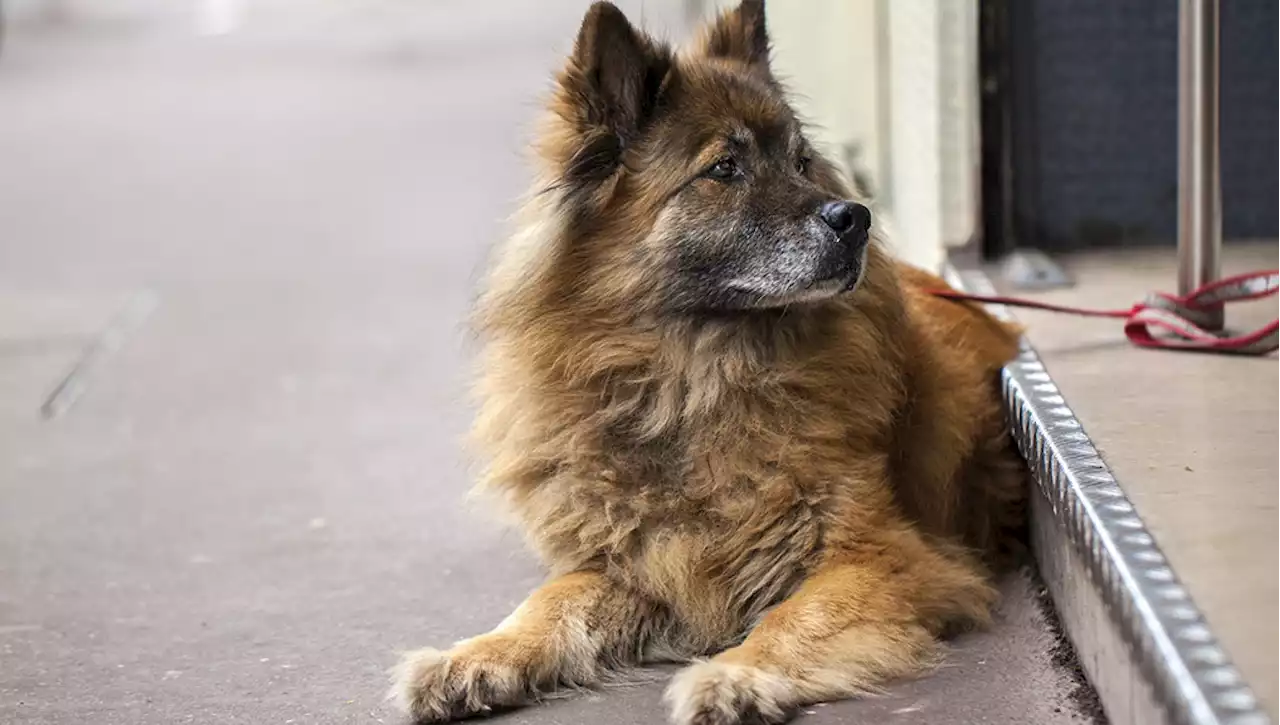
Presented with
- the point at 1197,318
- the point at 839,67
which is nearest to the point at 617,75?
the point at 1197,318

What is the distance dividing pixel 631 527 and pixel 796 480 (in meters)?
0.33

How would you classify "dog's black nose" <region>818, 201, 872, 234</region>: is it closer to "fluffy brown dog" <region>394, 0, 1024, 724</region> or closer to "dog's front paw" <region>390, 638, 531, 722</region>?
"fluffy brown dog" <region>394, 0, 1024, 724</region>

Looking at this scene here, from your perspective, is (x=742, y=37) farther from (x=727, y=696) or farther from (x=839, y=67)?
(x=839, y=67)

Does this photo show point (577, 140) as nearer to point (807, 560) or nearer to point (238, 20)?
point (807, 560)

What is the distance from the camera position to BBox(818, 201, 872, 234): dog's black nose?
2977 mm

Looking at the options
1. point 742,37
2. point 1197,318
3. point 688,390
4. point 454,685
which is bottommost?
point 454,685

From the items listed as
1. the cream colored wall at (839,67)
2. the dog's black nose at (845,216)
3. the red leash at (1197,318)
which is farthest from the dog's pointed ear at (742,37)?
the cream colored wall at (839,67)

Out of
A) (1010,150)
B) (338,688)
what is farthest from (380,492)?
(1010,150)

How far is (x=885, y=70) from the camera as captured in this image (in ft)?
19.8

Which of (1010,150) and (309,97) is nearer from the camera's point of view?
(1010,150)

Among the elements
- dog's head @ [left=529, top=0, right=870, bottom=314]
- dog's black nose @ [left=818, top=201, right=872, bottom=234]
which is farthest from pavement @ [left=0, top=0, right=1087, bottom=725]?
dog's black nose @ [left=818, top=201, right=872, bottom=234]

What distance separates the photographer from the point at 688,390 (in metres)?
3.05

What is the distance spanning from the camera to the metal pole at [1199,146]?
3.54 metres

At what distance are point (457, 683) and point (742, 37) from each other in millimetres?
1515
